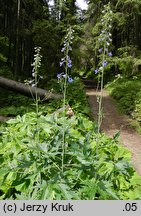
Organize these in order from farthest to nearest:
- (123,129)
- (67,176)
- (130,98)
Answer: (130,98) < (123,129) < (67,176)

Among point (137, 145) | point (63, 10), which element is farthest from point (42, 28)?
point (137, 145)

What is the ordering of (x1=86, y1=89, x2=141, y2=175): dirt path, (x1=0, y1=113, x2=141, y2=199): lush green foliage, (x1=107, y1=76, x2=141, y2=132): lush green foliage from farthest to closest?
(x1=107, y1=76, x2=141, y2=132): lush green foliage
(x1=86, y1=89, x2=141, y2=175): dirt path
(x1=0, y1=113, x2=141, y2=199): lush green foliage

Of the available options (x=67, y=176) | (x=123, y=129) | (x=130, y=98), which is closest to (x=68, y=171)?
(x=67, y=176)

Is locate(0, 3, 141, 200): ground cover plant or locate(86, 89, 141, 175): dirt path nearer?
locate(0, 3, 141, 200): ground cover plant

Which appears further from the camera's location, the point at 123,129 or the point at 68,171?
the point at 123,129

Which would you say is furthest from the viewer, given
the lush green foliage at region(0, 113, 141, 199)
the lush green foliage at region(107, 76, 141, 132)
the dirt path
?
the lush green foliage at region(107, 76, 141, 132)

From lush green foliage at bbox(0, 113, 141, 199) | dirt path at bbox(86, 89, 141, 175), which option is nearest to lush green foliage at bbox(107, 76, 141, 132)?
dirt path at bbox(86, 89, 141, 175)

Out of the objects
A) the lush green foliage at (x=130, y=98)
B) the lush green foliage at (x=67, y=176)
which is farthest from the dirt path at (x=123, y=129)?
the lush green foliage at (x=67, y=176)

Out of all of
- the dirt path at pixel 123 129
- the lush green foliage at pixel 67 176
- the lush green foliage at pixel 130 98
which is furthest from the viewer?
the lush green foliage at pixel 130 98

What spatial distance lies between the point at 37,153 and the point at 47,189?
2.47 feet

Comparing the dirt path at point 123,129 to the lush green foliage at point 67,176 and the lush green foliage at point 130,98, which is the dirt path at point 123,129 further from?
the lush green foliage at point 67,176

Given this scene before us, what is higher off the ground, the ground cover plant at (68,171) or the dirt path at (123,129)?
the ground cover plant at (68,171)

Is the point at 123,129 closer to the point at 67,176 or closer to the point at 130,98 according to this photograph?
the point at 130,98

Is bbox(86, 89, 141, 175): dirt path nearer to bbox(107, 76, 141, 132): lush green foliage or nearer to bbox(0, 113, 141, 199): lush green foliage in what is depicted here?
bbox(107, 76, 141, 132): lush green foliage
